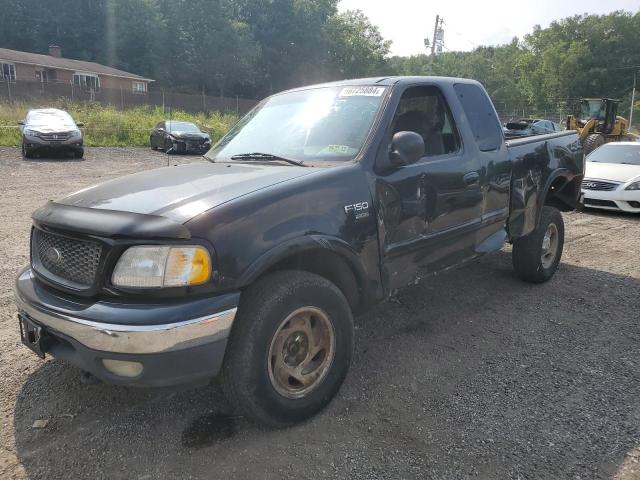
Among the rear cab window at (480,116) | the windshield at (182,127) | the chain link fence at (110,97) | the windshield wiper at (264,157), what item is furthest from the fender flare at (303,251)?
the chain link fence at (110,97)

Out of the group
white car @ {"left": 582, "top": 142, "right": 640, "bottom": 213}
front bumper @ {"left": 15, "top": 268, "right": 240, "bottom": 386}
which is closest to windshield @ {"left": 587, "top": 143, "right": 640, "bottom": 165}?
white car @ {"left": 582, "top": 142, "right": 640, "bottom": 213}

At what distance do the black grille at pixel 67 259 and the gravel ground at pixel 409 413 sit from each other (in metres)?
0.72

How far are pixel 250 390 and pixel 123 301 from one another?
0.76m

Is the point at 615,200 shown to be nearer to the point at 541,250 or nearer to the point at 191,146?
the point at 541,250

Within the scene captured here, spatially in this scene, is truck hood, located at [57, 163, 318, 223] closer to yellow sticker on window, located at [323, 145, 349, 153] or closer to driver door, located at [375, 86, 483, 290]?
yellow sticker on window, located at [323, 145, 349, 153]

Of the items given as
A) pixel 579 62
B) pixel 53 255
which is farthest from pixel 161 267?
pixel 579 62

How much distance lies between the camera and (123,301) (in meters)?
2.34

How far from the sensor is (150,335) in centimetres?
223

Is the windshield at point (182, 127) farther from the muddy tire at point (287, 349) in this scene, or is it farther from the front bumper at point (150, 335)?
the front bumper at point (150, 335)

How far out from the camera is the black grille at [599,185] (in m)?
9.44

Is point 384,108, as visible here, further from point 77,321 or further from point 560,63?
point 560,63

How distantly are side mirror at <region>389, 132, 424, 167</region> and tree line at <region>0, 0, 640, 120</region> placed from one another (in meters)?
46.7

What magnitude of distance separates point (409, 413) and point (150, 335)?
1581mm

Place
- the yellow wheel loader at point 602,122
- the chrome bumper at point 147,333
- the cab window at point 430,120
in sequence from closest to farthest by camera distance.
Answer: the chrome bumper at point 147,333
the cab window at point 430,120
the yellow wheel loader at point 602,122
